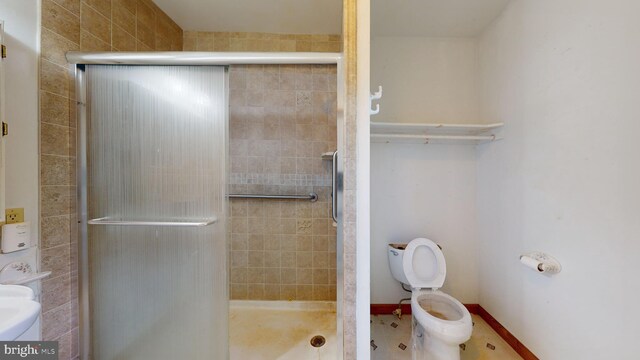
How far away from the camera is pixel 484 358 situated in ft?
4.96

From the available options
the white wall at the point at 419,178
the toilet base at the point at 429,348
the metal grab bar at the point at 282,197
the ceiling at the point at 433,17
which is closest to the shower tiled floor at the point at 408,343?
the toilet base at the point at 429,348

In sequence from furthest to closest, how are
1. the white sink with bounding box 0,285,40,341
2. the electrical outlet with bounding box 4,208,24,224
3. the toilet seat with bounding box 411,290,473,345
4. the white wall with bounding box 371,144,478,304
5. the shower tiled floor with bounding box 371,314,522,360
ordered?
the white wall with bounding box 371,144,478,304 < the shower tiled floor with bounding box 371,314,522,360 < the toilet seat with bounding box 411,290,473,345 < the electrical outlet with bounding box 4,208,24,224 < the white sink with bounding box 0,285,40,341

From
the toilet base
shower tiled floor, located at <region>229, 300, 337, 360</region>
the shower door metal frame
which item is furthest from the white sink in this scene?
the toilet base

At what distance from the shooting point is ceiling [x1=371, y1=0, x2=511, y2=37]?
1656 millimetres

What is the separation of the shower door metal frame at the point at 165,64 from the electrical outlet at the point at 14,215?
0.22 metres

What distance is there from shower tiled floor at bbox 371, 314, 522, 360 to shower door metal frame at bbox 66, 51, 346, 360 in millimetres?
664

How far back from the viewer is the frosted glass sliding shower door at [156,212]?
1185 mm

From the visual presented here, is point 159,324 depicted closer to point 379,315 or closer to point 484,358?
point 379,315

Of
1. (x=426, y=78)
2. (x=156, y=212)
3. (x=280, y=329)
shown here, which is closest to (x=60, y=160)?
(x=156, y=212)

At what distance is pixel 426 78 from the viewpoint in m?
2.03

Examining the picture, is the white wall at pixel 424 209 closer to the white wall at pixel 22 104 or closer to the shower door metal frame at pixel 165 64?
the shower door metal frame at pixel 165 64

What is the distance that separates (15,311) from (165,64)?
1.24 m

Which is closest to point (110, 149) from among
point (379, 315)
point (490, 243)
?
point (379, 315)

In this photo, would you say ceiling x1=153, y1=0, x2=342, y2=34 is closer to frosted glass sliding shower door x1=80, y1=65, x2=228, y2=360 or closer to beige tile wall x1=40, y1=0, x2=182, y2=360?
beige tile wall x1=40, y1=0, x2=182, y2=360
